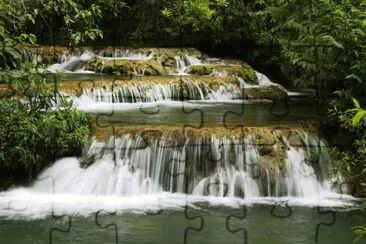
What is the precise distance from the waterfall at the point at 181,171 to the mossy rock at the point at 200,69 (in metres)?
5.31

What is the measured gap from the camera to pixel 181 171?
671 centimetres

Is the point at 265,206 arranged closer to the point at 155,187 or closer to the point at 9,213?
the point at 155,187

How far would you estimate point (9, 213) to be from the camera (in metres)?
5.84

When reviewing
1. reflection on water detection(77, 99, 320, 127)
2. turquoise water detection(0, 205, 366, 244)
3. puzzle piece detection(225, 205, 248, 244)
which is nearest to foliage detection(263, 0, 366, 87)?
reflection on water detection(77, 99, 320, 127)

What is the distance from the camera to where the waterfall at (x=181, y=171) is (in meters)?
6.61

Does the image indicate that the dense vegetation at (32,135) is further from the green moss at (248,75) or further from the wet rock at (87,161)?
the green moss at (248,75)

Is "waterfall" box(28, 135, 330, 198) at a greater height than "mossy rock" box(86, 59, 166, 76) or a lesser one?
lesser

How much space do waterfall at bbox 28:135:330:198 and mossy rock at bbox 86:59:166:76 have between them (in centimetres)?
501

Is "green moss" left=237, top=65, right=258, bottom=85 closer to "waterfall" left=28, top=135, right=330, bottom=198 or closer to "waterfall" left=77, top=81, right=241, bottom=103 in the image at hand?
"waterfall" left=77, top=81, right=241, bottom=103

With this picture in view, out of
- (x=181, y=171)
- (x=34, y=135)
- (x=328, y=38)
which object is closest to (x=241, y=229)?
(x=181, y=171)

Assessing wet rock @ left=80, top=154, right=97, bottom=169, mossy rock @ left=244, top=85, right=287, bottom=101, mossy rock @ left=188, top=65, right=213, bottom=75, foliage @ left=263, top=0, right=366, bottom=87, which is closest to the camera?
wet rock @ left=80, top=154, right=97, bottom=169

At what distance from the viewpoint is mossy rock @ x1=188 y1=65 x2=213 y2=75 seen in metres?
12.0

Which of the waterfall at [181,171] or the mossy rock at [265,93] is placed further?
the mossy rock at [265,93]

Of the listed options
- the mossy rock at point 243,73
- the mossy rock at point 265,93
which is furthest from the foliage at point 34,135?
the mossy rock at point 243,73
